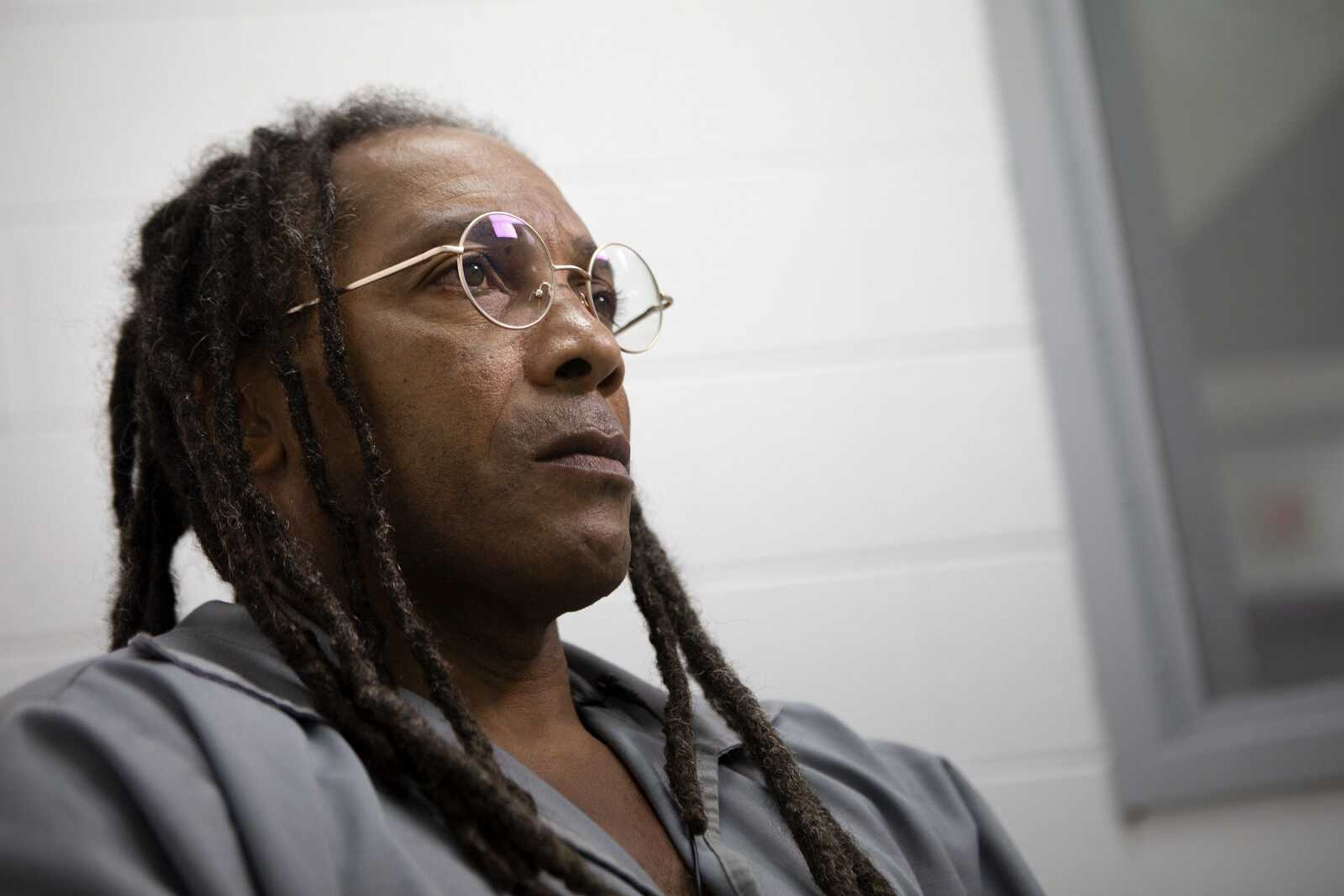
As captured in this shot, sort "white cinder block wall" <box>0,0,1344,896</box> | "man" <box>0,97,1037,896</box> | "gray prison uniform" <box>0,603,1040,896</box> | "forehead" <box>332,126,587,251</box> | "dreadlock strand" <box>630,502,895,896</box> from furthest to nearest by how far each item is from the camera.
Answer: "white cinder block wall" <box>0,0,1344,896</box>, "forehead" <box>332,126,587,251</box>, "dreadlock strand" <box>630,502,895,896</box>, "man" <box>0,97,1037,896</box>, "gray prison uniform" <box>0,603,1040,896</box>

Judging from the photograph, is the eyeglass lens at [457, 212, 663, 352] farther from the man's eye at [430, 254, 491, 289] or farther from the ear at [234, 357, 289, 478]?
the ear at [234, 357, 289, 478]

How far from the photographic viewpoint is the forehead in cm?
105

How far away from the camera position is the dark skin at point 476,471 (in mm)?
962

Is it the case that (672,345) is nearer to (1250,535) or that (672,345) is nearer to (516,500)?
(516,500)

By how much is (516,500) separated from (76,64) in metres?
1.18

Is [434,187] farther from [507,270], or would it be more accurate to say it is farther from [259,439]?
[259,439]

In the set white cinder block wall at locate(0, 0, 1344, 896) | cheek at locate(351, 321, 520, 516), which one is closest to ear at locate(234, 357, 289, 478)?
cheek at locate(351, 321, 520, 516)

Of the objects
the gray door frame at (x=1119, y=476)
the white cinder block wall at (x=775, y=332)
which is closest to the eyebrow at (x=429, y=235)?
the white cinder block wall at (x=775, y=332)

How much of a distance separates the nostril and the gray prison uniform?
0.34m

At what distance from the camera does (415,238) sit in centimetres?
103

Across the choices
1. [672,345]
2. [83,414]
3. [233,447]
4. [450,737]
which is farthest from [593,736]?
[83,414]

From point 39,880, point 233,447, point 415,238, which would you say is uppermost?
point 415,238

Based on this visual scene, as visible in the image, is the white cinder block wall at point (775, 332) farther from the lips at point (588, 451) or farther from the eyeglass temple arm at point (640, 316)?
the lips at point (588, 451)

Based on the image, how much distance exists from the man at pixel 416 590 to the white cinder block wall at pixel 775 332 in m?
0.37
